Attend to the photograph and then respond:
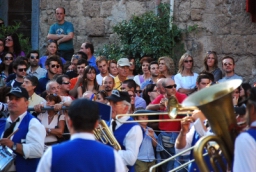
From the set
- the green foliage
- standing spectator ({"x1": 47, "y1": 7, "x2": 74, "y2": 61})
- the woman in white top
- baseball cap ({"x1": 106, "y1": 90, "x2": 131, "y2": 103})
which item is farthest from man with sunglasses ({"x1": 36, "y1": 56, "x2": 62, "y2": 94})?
baseball cap ({"x1": 106, "y1": 90, "x2": 131, "y2": 103})

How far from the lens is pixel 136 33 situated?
1476cm

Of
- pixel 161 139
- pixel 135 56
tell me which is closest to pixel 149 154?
pixel 161 139

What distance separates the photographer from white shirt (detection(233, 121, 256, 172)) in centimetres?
599

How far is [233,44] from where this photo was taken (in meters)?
15.0

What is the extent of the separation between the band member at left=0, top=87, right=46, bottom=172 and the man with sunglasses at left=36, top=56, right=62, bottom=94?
3.34m

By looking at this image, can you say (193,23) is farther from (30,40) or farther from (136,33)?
(30,40)

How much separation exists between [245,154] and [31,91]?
5521mm

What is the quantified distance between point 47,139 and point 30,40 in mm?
6360

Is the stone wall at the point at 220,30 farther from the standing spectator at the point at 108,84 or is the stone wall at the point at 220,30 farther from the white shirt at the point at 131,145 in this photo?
the white shirt at the point at 131,145

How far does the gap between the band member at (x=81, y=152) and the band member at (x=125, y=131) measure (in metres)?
2.76

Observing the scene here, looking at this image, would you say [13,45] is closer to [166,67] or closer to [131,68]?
[131,68]

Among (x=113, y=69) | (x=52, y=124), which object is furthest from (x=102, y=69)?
(x=52, y=124)

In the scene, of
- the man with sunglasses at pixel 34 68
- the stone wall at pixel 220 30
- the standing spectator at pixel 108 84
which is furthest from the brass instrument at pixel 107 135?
the stone wall at pixel 220 30

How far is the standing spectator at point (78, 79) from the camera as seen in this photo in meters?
11.8
